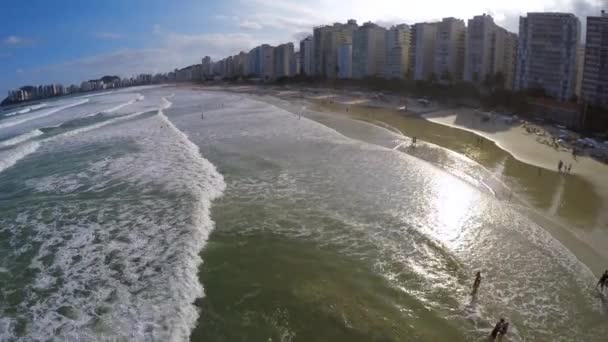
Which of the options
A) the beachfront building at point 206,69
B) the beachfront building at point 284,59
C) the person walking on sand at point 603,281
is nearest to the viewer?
the person walking on sand at point 603,281

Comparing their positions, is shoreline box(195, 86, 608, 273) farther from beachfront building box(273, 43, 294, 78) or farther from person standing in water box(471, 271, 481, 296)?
beachfront building box(273, 43, 294, 78)

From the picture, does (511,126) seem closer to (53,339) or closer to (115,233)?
(115,233)

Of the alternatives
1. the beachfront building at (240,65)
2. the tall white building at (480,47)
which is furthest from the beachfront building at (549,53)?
the beachfront building at (240,65)

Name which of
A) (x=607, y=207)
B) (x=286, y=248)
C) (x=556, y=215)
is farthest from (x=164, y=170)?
(x=607, y=207)

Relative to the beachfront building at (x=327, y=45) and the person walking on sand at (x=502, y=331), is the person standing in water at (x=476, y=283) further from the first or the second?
the beachfront building at (x=327, y=45)

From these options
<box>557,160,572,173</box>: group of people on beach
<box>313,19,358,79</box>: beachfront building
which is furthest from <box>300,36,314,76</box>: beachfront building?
<box>557,160,572,173</box>: group of people on beach

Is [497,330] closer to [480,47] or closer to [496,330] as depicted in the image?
[496,330]
